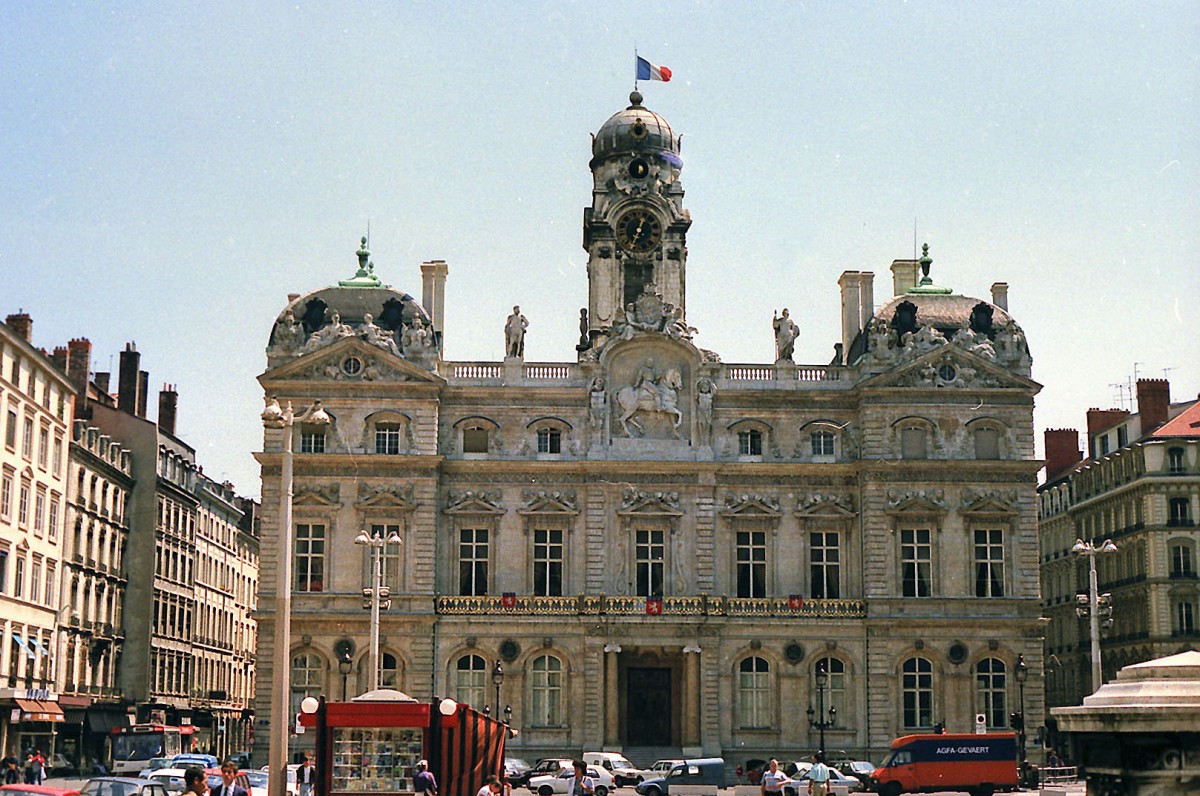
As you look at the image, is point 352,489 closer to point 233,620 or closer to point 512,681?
point 512,681

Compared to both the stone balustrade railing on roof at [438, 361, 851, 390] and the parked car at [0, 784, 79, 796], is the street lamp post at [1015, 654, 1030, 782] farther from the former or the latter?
the parked car at [0, 784, 79, 796]

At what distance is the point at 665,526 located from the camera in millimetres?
69188

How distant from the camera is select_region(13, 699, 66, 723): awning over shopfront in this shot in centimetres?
6106

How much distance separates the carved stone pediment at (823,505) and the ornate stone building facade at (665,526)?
132 millimetres

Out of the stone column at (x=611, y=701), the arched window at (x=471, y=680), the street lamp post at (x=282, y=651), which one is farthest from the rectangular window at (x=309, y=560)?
the street lamp post at (x=282, y=651)

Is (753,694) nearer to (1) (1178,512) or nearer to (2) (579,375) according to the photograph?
(2) (579,375)

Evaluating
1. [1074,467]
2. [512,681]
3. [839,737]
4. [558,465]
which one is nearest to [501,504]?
[558,465]

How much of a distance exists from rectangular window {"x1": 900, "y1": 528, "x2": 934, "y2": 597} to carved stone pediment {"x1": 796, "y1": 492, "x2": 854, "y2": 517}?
2685 mm

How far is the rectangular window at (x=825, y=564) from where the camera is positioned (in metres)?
69.6

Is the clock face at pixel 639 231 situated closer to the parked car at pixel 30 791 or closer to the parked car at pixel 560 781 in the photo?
the parked car at pixel 560 781

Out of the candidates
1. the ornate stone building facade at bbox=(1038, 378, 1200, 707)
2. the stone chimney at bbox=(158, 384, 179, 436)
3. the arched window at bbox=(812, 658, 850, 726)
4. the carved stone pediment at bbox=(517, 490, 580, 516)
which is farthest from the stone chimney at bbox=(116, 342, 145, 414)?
the ornate stone building facade at bbox=(1038, 378, 1200, 707)

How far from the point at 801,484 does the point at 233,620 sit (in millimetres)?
48284

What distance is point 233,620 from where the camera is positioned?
10362 cm

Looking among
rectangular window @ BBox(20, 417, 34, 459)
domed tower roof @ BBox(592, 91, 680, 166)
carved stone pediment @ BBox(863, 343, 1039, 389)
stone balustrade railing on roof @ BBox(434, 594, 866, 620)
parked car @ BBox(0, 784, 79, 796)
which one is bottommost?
parked car @ BBox(0, 784, 79, 796)
